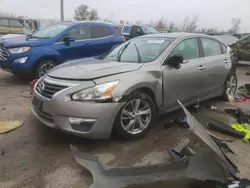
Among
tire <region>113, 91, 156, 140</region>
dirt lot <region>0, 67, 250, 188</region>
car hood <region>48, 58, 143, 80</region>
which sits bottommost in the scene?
dirt lot <region>0, 67, 250, 188</region>

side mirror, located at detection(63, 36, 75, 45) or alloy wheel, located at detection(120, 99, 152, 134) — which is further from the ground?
side mirror, located at detection(63, 36, 75, 45)

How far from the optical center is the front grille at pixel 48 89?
10.6ft

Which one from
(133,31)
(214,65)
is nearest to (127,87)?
(214,65)

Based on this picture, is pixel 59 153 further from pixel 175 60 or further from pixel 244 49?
pixel 244 49

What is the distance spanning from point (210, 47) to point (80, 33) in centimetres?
383

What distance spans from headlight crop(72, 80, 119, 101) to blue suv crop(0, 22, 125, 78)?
11.8 ft

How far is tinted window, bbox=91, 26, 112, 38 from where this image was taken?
24.4 feet

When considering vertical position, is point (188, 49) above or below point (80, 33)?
below

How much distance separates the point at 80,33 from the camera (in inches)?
284

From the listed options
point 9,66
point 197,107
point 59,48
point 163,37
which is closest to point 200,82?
point 197,107

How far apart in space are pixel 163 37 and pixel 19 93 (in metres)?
3.65

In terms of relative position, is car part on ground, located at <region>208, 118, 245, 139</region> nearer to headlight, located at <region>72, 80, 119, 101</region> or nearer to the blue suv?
headlight, located at <region>72, 80, 119, 101</region>

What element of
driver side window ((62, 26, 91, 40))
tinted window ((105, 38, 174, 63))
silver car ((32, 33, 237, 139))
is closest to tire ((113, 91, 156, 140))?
silver car ((32, 33, 237, 139))

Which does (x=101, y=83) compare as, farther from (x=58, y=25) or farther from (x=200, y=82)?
(x=58, y=25)
